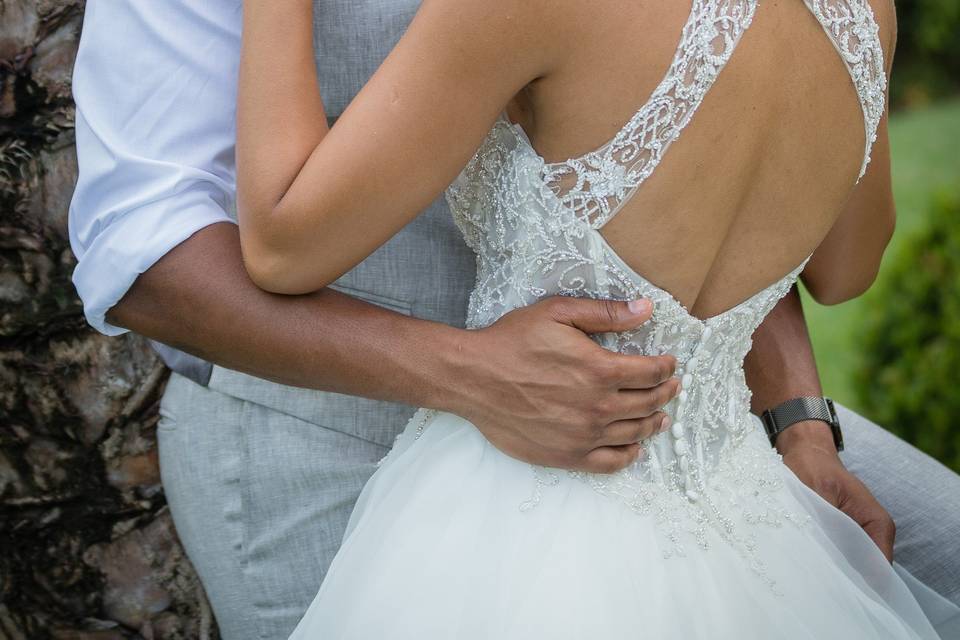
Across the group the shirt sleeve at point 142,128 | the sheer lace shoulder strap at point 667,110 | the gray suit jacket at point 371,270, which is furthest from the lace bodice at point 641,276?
the shirt sleeve at point 142,128

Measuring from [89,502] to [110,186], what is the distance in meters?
0.84

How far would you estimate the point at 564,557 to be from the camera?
1.56 metres

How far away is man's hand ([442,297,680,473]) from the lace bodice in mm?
45

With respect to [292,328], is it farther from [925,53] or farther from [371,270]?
[925,53]

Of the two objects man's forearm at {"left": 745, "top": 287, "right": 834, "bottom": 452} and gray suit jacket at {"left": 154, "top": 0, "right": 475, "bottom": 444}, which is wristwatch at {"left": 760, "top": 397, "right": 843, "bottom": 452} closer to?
man's forearm at {"left": 745, "top": 287, "right": 834, "bottom": 452}

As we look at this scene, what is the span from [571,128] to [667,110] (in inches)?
5.4

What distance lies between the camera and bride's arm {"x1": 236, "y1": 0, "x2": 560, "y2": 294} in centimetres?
137

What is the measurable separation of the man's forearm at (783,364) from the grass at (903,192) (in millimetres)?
2120

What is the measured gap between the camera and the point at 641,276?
1.60 m

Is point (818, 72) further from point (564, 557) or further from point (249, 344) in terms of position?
point (249, 344)

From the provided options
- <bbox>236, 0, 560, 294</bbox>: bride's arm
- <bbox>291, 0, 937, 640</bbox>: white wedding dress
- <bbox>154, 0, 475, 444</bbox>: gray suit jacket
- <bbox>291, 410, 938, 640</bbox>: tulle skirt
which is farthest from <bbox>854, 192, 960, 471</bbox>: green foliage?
<bbox>236, 0, 560, 294</bbox>: bride's arm

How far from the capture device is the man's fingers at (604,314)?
1.59 meters

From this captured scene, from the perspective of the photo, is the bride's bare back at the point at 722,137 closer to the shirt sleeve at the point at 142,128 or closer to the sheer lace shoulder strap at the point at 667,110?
the sheer lace shoulder strap at the point at 667,110

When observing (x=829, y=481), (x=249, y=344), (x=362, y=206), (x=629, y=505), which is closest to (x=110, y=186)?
(x=249, y=344)
